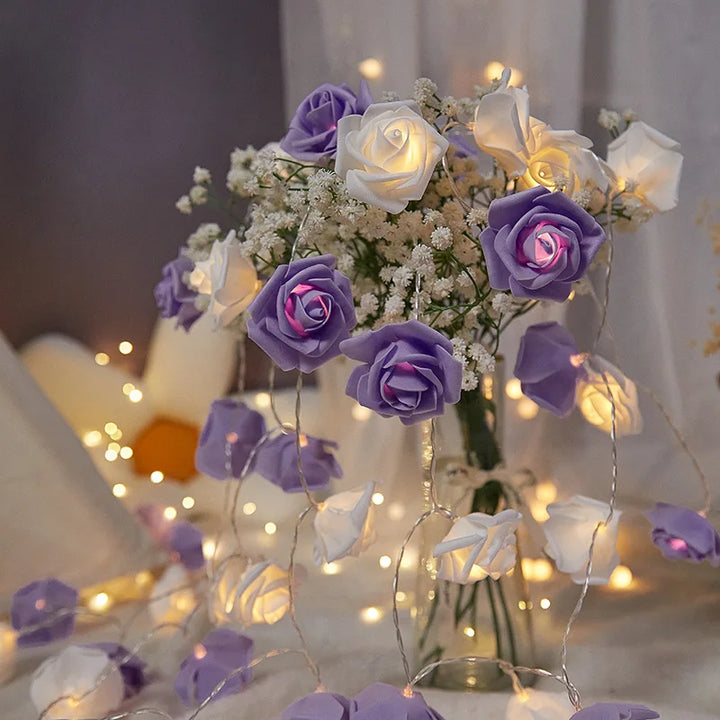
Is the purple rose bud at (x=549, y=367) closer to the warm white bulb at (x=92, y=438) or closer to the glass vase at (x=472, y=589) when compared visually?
the glass vase at (x=472, y=589)

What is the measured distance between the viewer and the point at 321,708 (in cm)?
70

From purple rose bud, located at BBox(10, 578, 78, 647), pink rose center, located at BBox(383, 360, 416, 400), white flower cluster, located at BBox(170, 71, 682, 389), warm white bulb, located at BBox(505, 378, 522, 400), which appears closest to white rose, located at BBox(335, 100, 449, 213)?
white flower cluster, located at BBox(170, 71, 682, 389)

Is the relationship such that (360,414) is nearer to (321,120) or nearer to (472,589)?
(472,589)

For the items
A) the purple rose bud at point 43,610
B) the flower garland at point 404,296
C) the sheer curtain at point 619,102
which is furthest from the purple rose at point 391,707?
the sheer curtain at point 619,102

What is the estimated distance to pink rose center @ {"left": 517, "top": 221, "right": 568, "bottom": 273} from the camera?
645 mm

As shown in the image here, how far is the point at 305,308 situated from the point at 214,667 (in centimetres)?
44

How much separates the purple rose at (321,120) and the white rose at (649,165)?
229 millimetres

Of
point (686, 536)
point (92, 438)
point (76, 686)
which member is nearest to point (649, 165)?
point (686, 536)

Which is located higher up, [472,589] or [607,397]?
[607,397]

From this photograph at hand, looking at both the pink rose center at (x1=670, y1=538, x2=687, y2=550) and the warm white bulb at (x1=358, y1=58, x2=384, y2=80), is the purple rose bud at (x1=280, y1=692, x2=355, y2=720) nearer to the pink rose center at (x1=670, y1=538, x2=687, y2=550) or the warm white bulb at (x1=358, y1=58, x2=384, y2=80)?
the pink rose center at (x1=670, y1=538, x2=687, y2=550)

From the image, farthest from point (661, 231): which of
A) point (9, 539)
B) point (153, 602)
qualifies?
point (9, 539)

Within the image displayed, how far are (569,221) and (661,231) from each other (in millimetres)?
573

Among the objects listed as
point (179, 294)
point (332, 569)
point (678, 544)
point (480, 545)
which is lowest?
point (332, 569)

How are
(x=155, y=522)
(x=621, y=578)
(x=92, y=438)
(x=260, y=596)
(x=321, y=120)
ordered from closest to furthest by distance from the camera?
(x=321, y=120)
(x=260, y=596)
(x=621, y=578)
(x=155, y=522)
(x=92, y=438)
